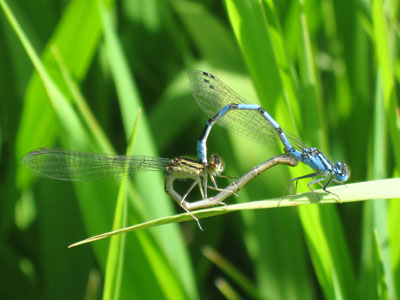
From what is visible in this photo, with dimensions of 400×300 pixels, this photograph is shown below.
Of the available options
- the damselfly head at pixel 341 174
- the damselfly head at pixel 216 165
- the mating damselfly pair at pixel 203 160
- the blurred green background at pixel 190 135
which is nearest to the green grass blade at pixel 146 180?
the blurred green background at pixel 190 135

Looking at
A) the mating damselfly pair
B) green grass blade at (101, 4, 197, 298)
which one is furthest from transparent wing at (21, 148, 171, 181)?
green grass blade at (101, 4, 197, 298)

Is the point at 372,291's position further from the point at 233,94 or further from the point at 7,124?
the point at 7,124

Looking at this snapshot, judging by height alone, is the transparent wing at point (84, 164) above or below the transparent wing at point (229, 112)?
below

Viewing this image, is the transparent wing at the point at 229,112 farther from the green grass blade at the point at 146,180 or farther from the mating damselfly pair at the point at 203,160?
the green grass blade at the point at 146,180

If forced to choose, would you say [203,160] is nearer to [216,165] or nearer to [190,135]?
[216,165]

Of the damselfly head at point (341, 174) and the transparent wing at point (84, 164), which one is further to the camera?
the damselfly head at point (341, 174)
